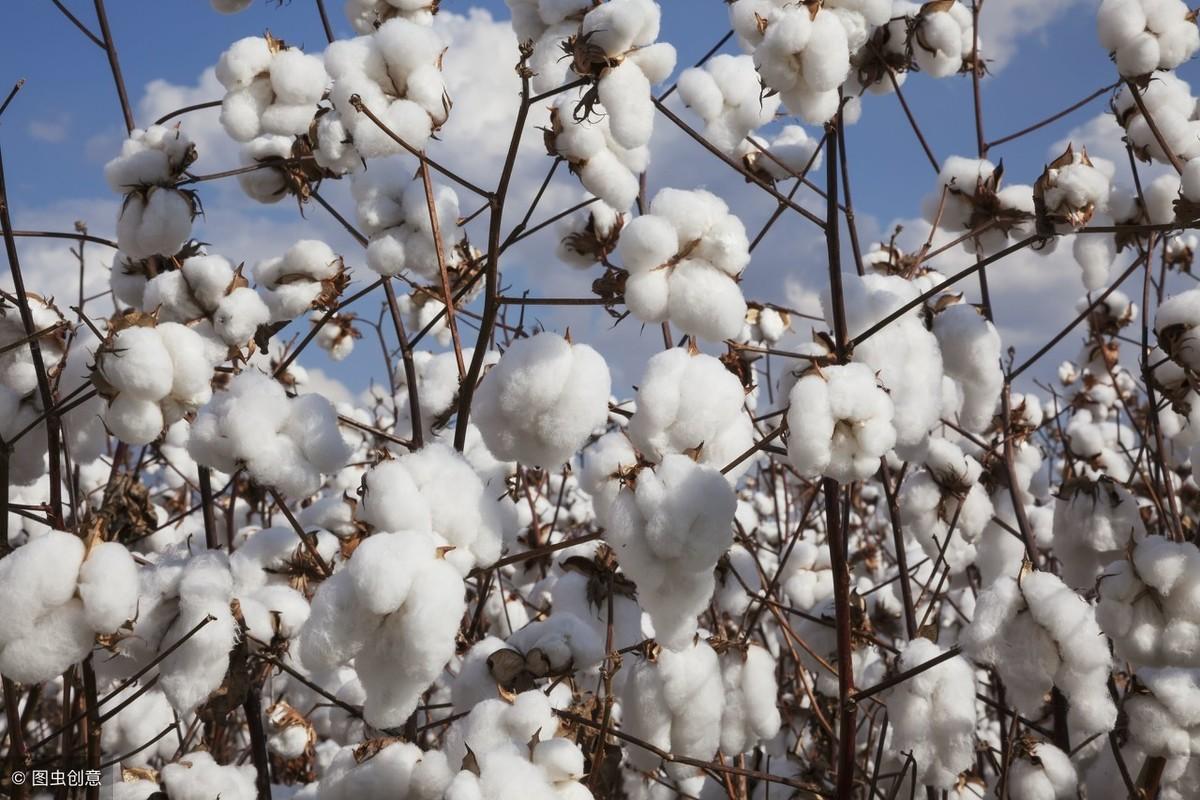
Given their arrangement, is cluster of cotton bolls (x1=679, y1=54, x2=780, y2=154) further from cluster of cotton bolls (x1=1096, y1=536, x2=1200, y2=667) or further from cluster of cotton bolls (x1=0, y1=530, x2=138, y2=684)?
cluster of cotton bolls (x1=0, y1=530, x2=138, y2=684)

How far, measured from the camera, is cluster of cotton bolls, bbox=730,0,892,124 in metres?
1.40

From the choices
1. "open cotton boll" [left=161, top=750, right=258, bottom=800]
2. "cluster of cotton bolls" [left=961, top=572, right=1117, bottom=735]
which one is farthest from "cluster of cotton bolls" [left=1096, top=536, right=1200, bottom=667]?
"open cotton boll" [left=161, top=750, right=258, bottom=800]

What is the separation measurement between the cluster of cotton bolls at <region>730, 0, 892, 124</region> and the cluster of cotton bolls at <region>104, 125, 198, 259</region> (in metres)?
1.09

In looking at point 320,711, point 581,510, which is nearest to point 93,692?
point 320,711

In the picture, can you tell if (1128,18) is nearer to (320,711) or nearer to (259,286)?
(259,286)

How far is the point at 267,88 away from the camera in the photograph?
6.73 feet

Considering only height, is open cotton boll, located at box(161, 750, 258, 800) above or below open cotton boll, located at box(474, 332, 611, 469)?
below

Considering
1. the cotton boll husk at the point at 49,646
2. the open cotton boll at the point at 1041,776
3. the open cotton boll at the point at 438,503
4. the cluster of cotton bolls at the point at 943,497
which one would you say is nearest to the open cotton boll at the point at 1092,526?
the cluster of cotton bolls at the point at 943,497

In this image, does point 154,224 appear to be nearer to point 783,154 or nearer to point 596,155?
point 596,155

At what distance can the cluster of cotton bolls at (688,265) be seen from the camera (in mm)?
1326

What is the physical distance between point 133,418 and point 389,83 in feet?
2.00

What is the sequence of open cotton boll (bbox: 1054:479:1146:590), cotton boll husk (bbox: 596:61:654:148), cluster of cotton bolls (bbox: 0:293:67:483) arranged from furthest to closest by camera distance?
open cotton boll (bbox: 1054:479:1146:590) < cluster of cotton bolls (bbox: 0:293:67:483) < cotton boll husk (bbox: 596:61:654:148)

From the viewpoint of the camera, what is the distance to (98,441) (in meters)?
2.01

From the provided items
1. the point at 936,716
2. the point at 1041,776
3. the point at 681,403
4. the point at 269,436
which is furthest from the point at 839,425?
the point at 1041,776
